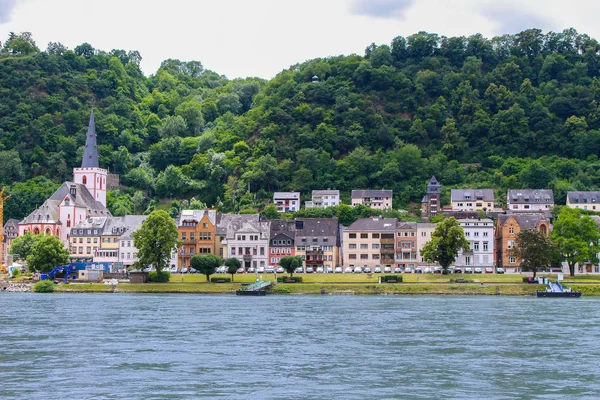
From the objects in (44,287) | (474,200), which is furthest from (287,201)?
(44,287)

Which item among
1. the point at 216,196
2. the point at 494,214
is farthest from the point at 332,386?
the point at 216,196

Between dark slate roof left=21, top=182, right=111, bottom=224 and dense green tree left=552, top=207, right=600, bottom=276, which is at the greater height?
dark slate roof left=21, top=182, right=111, bottom=224

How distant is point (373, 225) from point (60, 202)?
171 ft

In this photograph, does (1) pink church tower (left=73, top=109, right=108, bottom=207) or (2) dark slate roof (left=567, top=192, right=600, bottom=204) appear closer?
(2) dark slate roof (left=567, top=192, right=600, bottom=204)

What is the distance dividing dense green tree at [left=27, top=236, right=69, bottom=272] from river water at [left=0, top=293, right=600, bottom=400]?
36.2 meters

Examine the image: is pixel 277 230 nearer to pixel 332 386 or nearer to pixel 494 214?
pixel 494 214

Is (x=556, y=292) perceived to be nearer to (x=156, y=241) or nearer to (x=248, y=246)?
(x=156, y=241)

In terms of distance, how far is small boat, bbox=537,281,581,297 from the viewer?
87750 mm

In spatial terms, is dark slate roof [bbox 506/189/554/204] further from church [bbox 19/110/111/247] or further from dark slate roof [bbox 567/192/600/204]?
church [bbox 19/110/111/247]

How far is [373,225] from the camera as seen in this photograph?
12006 cm

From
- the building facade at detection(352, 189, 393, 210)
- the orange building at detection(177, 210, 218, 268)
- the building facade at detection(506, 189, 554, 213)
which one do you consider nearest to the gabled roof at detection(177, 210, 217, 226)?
the orange building at detection(177, 210, 218, 268)

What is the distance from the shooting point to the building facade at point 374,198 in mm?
152625

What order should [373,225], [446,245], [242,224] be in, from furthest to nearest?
1. [242,224]
2. [373,225]
3. [446,245]

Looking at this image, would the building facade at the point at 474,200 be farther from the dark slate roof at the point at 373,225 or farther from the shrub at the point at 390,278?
the shrub at the point at 390,278
